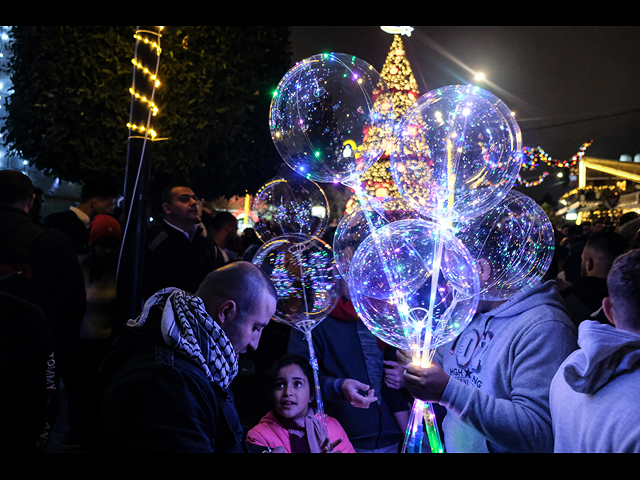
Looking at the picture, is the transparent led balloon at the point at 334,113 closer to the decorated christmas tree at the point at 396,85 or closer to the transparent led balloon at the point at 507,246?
the transparent led balloon at the point at 507,246

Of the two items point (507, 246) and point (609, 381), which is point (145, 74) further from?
point (609, 381)

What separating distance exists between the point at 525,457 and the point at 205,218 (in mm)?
6363

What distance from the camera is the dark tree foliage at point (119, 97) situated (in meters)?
4.07

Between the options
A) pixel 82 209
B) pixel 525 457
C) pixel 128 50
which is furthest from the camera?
pixel 82 209

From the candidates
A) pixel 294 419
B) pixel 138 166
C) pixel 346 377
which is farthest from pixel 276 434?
pixel 138 166

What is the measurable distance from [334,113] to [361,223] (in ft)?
2.30

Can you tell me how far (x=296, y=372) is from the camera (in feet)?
8.64

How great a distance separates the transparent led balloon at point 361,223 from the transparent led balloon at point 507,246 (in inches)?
15.8

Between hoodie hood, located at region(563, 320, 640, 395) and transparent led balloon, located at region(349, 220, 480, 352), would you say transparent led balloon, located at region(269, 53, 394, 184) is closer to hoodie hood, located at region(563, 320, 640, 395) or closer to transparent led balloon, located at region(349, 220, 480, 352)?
transparent led balloon, located at region(349, 220, 480, 352)

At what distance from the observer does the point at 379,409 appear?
2.73 m

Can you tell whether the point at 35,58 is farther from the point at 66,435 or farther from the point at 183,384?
the point at 183,384

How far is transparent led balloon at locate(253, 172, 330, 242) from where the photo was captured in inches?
141

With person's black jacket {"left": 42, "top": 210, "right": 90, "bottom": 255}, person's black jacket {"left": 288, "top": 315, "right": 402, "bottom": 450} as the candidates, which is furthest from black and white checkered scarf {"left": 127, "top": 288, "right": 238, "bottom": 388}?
person's black jacket {"left": 42, "top": 210, "right": 90, "bottom": 255}

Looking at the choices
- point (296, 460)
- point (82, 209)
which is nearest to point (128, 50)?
point (82, 209)
